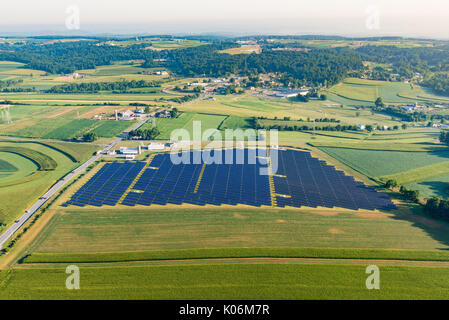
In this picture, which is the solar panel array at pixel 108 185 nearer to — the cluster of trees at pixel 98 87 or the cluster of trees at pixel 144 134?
the cluster of trees at pixel 144 134

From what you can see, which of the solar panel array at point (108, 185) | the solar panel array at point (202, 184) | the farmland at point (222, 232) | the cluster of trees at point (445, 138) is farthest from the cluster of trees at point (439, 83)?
the solar panel array at point (108, 185)

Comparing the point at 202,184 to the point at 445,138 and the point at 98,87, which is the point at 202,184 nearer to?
the point at 445,138

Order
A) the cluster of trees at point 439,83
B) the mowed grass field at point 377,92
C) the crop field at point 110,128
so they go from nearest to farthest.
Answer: the crop field at point 110,128, the mowed grass field at point 377,92, the cluster of trees at point 439,83
